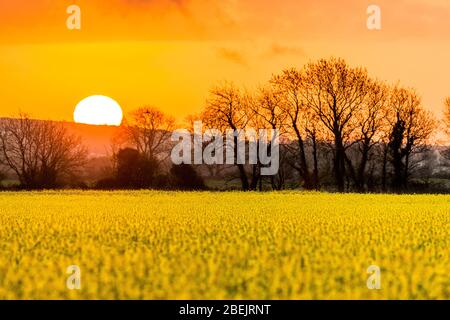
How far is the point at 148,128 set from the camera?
6875 cm

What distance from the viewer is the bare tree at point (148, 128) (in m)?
67.6

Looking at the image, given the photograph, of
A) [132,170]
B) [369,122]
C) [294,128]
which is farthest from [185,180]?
[369,122]

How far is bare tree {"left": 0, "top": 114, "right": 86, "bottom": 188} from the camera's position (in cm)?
5216

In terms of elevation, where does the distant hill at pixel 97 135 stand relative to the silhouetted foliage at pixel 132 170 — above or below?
above

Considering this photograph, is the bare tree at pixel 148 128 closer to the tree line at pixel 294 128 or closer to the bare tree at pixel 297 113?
the tree line at pixel 294 128


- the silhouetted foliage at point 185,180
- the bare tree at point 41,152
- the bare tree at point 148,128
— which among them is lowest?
the silhouetted foliage at point 185,180

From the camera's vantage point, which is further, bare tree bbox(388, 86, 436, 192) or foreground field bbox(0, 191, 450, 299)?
bare tree bbox(388, 86, 436, 192)

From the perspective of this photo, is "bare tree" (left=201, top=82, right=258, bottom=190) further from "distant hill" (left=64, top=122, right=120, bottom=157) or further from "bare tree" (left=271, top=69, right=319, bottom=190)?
"distant hill" (left=64, top=122, right=120, bottom=157)

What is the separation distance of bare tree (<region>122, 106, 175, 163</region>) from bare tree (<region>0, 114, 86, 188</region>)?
7.71 meters

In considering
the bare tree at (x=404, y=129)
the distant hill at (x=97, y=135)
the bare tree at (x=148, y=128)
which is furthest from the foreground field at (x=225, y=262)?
the distant hill at (x=97, y=135)

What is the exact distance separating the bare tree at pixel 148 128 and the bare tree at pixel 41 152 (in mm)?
7706

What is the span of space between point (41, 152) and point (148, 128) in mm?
15758

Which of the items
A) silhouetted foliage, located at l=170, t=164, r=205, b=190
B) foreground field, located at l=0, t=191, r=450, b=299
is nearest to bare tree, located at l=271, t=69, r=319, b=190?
silhouetted foliage, located at l=170, t=164, r=205, b=190

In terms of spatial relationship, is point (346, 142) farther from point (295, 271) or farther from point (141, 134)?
point (295, 271)
